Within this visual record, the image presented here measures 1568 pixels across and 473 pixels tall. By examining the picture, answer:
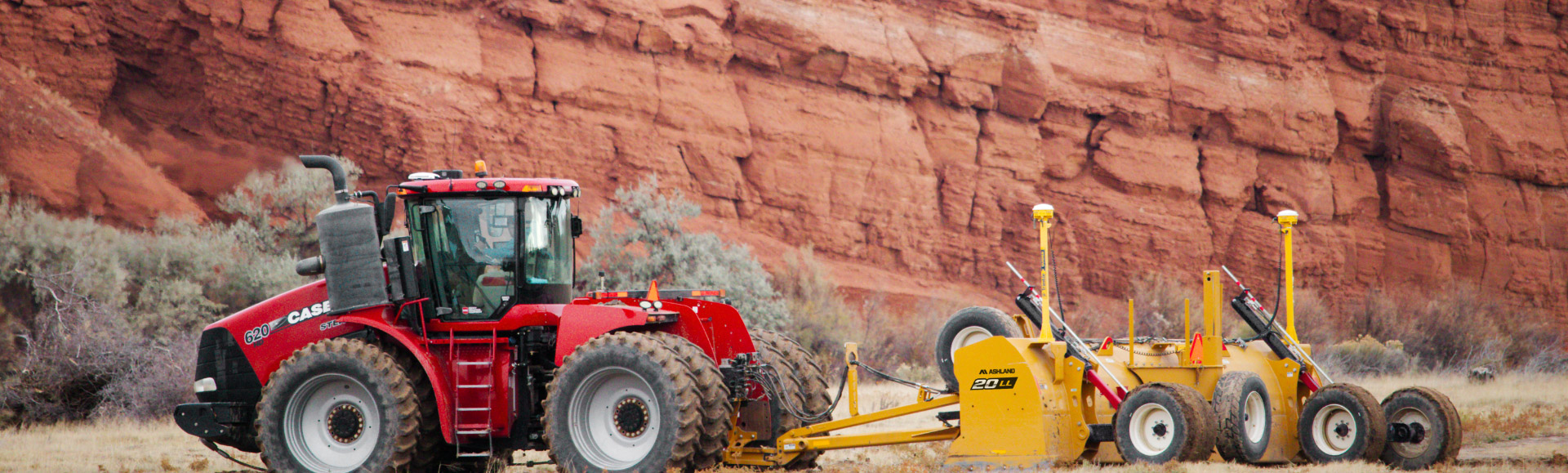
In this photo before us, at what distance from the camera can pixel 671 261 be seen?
24.0 metres

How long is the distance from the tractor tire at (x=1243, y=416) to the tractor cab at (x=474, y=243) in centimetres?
538


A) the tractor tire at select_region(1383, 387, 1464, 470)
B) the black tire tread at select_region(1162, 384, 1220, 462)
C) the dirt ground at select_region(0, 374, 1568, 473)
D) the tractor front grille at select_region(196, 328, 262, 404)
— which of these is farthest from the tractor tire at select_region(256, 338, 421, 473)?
the tractor tire at select_region(1383, 387, 1464, 470)

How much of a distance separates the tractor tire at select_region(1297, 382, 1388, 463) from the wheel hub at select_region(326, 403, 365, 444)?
732cm

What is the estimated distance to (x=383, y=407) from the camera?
29.2 ft

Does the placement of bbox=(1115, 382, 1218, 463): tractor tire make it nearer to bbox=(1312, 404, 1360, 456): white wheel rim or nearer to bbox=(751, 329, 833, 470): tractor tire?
bbox=(1312, 404, 1360, 456): white wheel rim

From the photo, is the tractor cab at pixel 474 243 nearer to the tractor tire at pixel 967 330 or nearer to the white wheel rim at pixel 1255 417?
the tractor tire at pixel 967 330

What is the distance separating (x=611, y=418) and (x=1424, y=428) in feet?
20.4

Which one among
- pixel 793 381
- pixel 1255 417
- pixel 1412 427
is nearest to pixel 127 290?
pixel 793 381

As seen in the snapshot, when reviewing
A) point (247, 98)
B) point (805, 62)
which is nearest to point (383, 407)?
point (247, 98)

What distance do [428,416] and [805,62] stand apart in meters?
22.8

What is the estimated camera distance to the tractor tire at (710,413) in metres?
8.43

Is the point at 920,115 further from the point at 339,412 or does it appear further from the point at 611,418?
the point at 339,412

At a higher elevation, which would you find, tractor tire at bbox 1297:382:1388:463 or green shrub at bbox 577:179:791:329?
green shrub at bbox 577:179:791:329

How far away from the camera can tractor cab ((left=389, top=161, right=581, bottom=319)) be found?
30.9 ft
